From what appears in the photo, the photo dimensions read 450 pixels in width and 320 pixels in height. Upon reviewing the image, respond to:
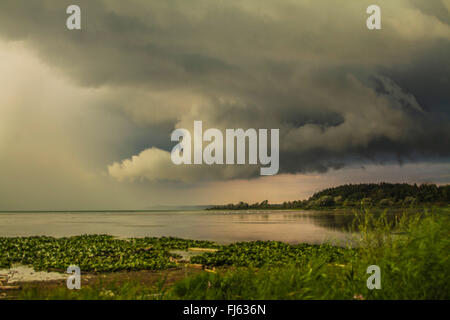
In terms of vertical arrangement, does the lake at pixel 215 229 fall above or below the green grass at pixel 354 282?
below

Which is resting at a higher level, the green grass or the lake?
the green grass

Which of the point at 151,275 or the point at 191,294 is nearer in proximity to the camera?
the point at 191,294

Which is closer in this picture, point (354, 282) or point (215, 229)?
point (354, 282)

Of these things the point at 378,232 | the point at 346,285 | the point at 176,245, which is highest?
the point at 378,232

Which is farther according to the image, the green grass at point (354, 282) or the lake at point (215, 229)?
the lake at point (215, 229)

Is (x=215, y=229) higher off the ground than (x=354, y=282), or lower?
lower

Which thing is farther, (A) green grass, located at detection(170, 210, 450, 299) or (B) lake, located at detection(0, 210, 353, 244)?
(B) lake, located at detection(0, 210, 353, 244)
